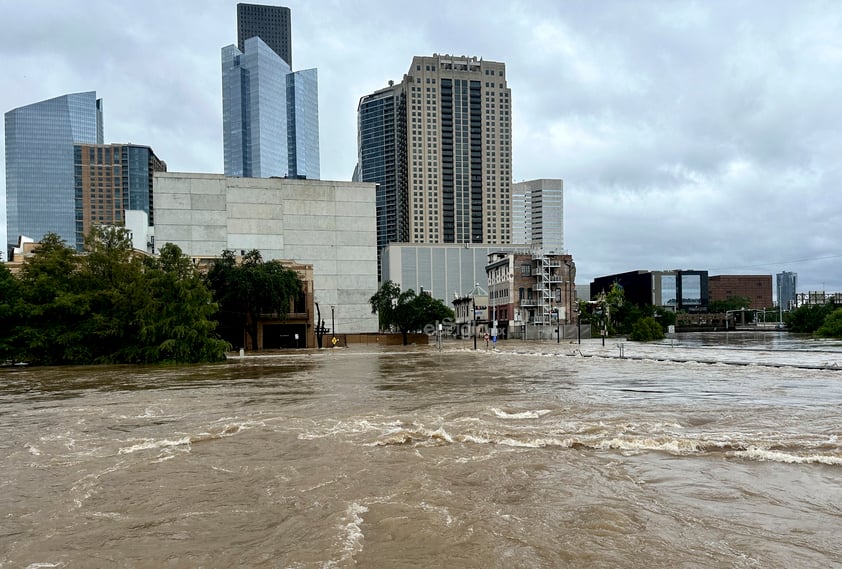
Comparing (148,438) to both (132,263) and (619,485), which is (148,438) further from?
(132,263)

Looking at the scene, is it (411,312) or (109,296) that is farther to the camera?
(411,312)

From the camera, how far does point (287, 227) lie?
98.0m

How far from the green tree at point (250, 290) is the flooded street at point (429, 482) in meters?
43.6

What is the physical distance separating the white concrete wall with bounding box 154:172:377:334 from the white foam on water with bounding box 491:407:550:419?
78643 millimetres

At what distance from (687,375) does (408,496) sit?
82.8 ft

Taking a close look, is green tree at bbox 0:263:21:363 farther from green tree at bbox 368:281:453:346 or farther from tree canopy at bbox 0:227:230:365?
green tree at bbox 368:281:453:346

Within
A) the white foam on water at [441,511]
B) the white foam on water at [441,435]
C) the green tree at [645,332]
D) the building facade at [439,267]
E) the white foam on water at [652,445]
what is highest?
the building facade at [439,267]

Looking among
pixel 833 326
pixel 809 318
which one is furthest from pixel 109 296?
pixel 809 318

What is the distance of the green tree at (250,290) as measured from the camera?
65.3m

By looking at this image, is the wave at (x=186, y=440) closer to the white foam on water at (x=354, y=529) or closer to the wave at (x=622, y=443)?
the wave at (x=622, y=443)

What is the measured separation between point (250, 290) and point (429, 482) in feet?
188

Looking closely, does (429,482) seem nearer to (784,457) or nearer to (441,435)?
(441,435)

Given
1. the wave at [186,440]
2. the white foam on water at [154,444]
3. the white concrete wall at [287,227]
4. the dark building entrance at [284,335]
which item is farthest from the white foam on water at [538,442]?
the white concrete wall at [287,227]

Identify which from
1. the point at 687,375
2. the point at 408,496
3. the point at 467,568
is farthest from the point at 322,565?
the point at 687,375
